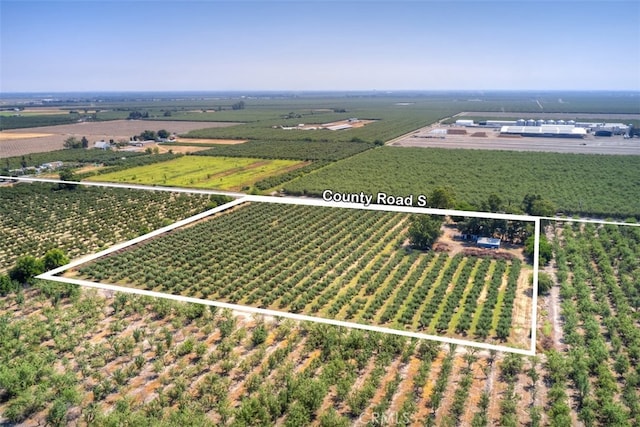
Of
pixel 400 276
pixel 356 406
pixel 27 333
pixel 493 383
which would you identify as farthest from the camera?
pixel 400 276

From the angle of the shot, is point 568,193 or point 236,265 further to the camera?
point 568,193

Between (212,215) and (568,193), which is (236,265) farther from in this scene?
(568,193)

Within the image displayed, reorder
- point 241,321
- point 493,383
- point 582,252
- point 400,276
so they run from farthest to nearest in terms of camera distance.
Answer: point 582,252
point 400,276
point 241,321
point 493,383

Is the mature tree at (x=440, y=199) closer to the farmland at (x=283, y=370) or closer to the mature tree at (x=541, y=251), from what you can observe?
the mature tree at (x=541, y=251)

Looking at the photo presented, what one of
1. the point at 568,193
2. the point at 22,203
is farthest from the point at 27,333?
the point at 568,193

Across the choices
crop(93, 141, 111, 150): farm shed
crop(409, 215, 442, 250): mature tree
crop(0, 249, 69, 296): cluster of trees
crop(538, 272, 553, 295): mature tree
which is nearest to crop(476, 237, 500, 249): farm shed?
crop(409, 215, 442, 250): mature tree

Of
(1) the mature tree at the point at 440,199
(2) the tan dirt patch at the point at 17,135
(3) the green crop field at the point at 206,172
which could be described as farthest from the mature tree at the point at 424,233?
(2) the tan dirt patch at the point at 17,135
